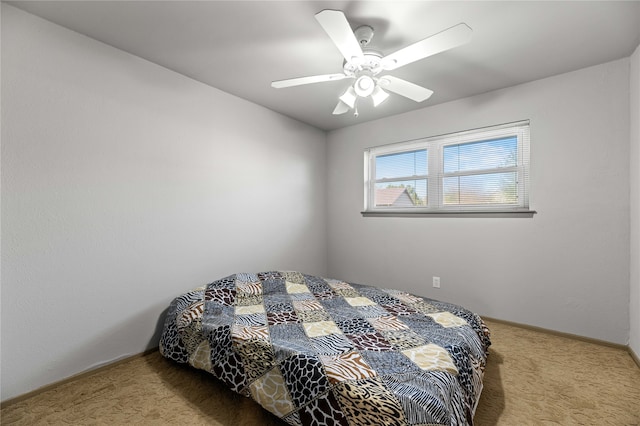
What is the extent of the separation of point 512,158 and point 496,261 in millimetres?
1016

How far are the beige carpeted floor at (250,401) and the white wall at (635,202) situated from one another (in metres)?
0.27

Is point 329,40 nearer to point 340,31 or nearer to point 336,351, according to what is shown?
point 340,31

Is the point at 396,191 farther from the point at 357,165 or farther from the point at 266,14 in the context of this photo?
the point at 266,14

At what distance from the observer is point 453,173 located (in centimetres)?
308

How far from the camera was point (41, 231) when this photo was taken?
1.73 metres

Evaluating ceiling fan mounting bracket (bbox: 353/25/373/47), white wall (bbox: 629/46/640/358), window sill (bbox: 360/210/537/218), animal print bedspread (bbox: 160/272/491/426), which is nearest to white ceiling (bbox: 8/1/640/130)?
ceiling fan mounting bracket (bbox: 353/25/373/47)

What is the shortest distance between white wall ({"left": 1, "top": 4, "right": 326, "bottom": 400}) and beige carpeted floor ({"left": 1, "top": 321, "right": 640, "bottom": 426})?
0.71 feet

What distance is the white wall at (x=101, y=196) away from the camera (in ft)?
5.46

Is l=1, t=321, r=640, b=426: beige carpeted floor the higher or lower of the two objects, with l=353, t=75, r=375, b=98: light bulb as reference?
→ lower

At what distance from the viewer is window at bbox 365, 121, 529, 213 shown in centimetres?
275

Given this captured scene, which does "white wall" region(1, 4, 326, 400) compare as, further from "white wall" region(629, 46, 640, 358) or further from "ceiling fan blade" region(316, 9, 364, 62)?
"white wall" region(629, 46, 640, 358)

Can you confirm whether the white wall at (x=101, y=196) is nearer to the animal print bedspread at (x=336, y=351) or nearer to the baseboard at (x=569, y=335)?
the animal print bedspread at (x=336, y=351)

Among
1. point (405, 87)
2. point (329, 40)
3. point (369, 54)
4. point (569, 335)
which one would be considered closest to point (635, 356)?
point (569, 335)

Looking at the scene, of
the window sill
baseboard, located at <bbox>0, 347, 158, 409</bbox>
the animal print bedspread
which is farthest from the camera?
the window sill
